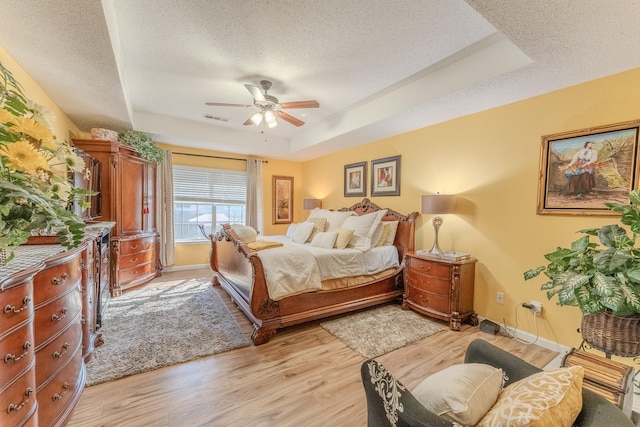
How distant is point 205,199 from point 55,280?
13.8 ft

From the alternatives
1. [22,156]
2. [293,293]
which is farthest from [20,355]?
[293,293]

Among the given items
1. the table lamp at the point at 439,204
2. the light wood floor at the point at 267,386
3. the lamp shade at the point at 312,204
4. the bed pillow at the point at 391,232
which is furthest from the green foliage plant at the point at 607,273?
the lamp shade at the point at 312,204

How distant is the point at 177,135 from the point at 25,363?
402 cm

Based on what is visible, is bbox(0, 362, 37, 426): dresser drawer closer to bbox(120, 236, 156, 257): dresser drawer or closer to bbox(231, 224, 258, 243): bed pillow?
A: bbox(231, 224, 258, 243): bed pillow

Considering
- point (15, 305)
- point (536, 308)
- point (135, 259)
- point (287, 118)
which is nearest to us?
point (15, 305)

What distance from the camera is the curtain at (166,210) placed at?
4844 millimetres

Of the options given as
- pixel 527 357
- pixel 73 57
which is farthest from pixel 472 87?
pixel 73 57

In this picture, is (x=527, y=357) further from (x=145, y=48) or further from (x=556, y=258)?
(x=145, y=48)

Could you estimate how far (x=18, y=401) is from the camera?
104cm

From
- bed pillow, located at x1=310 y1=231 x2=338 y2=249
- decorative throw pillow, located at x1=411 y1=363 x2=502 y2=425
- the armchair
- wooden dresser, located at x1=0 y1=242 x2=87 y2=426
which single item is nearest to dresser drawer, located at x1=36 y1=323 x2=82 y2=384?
wooden dresser, located at x1=0 y1=242 x2=87 y2=426

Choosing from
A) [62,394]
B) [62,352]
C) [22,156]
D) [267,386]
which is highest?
[22,156]

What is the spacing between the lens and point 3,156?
2.60 feet

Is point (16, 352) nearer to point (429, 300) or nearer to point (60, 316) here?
point (60, 316)

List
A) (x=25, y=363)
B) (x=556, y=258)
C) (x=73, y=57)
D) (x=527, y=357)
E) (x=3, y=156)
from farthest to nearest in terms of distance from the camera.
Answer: (x=527, y=357), (x=73, y=57), (x=556, y=258), (x=25, y=363), (x=3, y=156)
